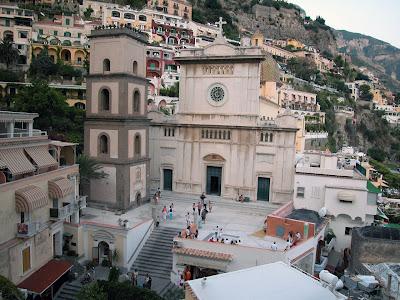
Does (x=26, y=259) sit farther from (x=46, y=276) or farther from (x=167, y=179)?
(x=167, y=179)

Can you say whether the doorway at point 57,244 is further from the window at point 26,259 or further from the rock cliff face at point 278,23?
the rock cliff face at point 278,23

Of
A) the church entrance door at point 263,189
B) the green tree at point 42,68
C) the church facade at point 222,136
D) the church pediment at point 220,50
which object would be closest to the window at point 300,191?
the church facade at point 222,136

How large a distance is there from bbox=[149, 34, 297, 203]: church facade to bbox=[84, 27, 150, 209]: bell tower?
5708 millimetres

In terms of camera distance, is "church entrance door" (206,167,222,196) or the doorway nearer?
the doorway

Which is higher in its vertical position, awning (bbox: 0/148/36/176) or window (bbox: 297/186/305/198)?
awning (bbox: 0/148/36/176)

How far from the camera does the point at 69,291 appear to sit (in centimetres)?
1975

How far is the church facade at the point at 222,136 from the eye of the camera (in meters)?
30.7

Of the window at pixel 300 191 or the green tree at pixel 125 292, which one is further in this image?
the window at pixel 300 191

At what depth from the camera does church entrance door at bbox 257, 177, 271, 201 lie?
31.2 meters

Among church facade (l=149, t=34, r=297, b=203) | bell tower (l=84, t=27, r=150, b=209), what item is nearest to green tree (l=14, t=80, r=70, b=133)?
church facade (l=149, t=34, r=297, b=203)

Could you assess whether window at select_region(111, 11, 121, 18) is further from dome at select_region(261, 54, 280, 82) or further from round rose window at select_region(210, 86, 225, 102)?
round rose window at select_region(210, 86, 225, 102)

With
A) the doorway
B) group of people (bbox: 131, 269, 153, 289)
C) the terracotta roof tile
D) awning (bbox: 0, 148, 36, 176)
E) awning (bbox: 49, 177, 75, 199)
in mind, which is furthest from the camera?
the doorway

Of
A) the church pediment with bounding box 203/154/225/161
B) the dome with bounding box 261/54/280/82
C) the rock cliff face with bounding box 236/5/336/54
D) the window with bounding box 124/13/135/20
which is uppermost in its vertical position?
the rock cliff face with bounding box 236/5/336/54

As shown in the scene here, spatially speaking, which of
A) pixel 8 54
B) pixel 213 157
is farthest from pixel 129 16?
pixel 213 157
